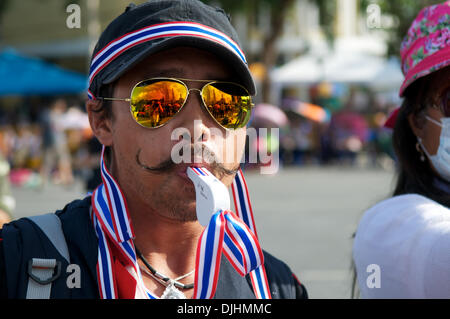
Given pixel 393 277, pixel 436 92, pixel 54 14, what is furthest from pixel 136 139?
pixel 54 14

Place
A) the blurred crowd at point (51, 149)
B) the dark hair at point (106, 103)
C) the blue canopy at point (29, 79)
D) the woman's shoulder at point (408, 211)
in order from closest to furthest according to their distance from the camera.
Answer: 1. the dark hair at point (106, 103)
2. the woman's shoulder at point (408, 211)
3. the blurred crowd at point (51, 149)
4. the blue canopy at point (29, 79)

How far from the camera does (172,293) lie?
6.40ft

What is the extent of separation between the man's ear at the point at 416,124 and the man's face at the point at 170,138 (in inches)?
39.6

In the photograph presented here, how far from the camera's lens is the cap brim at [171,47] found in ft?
5.83

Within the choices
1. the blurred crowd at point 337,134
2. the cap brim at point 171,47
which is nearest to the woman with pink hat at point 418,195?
the cap brim at point 171,47

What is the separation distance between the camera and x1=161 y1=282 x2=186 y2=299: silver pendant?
6.36 feet

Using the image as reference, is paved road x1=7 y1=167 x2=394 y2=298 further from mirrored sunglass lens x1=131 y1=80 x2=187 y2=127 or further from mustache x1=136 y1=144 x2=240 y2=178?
mirrored sunglass lens x1=131 y1=80 x2=187 y2=127

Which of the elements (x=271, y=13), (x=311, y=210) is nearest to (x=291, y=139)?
(x=271, y=13)

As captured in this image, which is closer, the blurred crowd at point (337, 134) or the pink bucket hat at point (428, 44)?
the pink bucket hat at point (428, 44)

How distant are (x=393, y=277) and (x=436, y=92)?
0.70 meters

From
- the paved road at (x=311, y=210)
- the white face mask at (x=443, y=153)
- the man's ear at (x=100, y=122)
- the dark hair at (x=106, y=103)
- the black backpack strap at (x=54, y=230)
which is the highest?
the dark hair at (x=106, y=103)

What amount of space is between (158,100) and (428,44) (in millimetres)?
1099

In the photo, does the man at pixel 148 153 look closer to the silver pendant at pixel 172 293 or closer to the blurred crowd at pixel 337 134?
the silver pendant at pixel 172 293

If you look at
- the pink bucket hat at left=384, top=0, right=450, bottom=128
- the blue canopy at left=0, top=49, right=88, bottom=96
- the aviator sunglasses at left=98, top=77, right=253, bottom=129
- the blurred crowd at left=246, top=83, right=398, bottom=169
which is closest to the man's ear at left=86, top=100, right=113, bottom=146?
the aviator sunglasses at left=98, top=77, right=253, bottom=129
